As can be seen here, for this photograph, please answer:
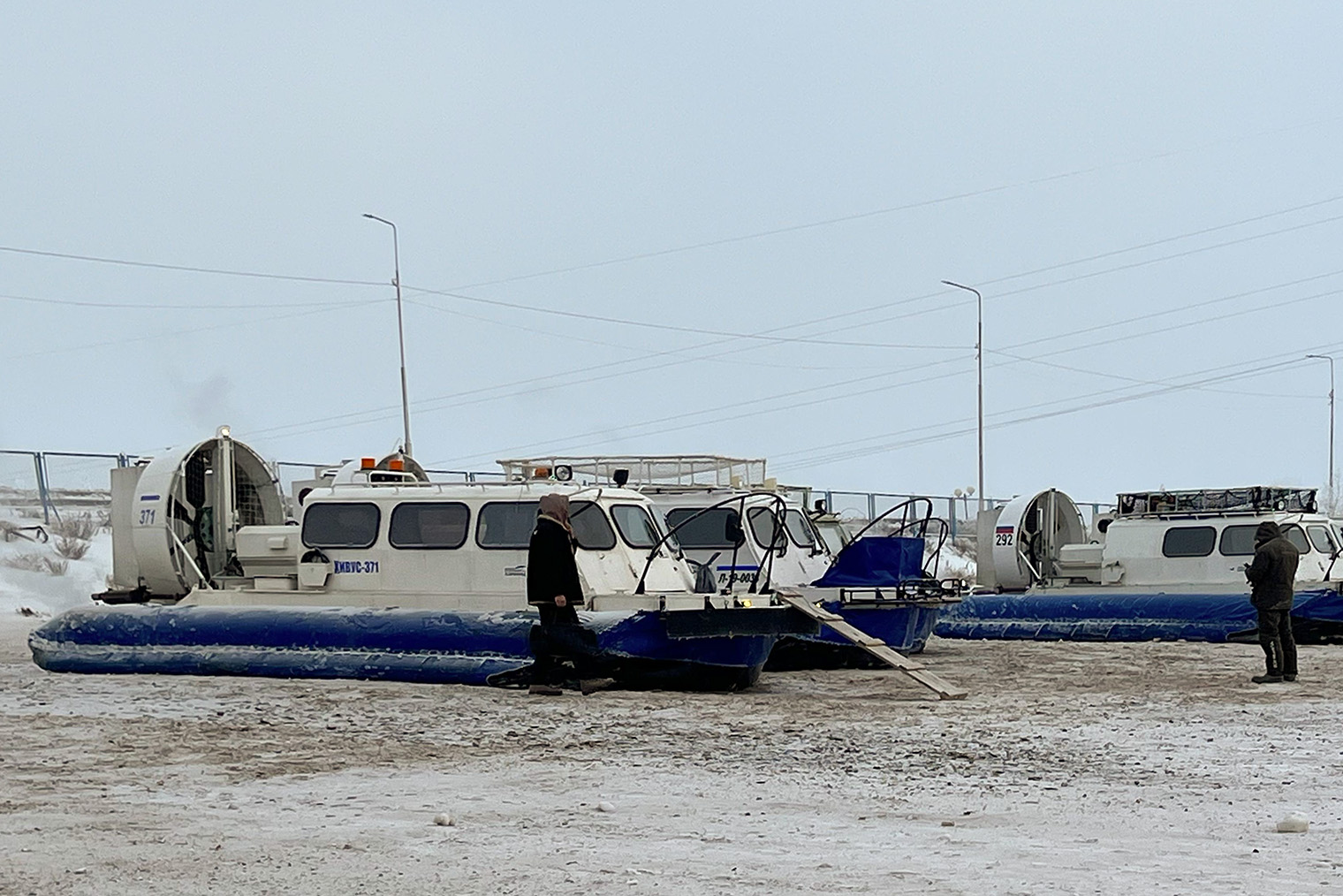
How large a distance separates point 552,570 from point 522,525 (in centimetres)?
216

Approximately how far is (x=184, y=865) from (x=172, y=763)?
3.06 m

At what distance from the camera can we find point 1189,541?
23234 millimetres

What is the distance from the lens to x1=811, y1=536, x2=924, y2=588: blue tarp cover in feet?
54.9

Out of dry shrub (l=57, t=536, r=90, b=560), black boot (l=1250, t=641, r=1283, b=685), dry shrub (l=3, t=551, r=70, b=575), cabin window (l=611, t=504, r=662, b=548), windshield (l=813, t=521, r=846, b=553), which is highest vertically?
cabin window (l=611, t=504, r=662, b=548)

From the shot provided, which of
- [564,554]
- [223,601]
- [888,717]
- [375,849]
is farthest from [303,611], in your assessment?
[375,849]

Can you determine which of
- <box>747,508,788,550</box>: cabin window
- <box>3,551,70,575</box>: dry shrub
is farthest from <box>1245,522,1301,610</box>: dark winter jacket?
<box>3,551,70,575</box>: dry shrub

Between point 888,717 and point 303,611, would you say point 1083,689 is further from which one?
point 303,611

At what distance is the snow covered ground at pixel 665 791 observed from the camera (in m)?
6.37

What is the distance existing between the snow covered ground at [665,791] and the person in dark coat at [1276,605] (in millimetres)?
746

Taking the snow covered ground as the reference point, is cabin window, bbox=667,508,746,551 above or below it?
above

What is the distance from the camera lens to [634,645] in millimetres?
13883

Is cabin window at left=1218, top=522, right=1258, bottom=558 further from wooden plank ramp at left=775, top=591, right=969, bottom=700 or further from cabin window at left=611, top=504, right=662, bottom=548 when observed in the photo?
cabin window at left=611, top=504, right=662, bottom=548

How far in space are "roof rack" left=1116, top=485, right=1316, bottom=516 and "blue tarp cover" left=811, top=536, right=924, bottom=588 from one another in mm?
8041

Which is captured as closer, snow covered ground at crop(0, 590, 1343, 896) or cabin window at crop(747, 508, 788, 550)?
snow covered ground at crop(0, 590, 1343, 896)
